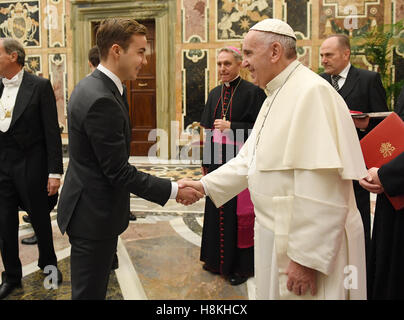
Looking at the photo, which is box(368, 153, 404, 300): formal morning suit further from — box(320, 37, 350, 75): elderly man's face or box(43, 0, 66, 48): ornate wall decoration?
box(43, 0, 66, 48): ornate wall decoration

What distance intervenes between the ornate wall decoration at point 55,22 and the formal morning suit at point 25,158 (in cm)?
665

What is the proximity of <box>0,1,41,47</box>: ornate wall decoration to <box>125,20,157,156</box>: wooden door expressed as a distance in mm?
2510

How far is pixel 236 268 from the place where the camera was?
3.25 metres

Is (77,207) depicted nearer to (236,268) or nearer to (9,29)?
(236,268)

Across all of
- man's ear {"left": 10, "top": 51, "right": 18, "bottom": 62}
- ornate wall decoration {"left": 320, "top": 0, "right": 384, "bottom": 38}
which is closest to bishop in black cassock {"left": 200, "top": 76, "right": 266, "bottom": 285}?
man's ear {"left": 10, "top": 51, "right": 18, "bottom": 62}

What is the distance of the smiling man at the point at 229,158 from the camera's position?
3234 mm

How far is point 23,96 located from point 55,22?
6975 mm

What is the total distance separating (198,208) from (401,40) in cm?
526

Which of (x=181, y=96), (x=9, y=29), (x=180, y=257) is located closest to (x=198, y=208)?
A: (x=180, y=257)

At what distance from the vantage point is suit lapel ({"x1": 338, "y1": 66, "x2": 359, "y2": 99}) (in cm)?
324

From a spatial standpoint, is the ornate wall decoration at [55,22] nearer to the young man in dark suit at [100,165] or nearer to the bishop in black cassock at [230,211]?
the bishop in black cassock at [230,211]

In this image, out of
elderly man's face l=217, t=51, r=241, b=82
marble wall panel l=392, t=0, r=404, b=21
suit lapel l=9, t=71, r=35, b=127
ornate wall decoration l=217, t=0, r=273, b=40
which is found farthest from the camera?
ornate wall decoration l=217, t=0, r=273, b=40

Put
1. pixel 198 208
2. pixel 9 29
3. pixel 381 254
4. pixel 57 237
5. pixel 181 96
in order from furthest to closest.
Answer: pixel 9 29, pixel 181 96, pixel 198 208, pixel 57 237, pixel 381 254

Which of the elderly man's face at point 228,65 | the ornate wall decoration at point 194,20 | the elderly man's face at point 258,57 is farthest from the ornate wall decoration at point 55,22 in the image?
the elderly man's face at point 258,57
